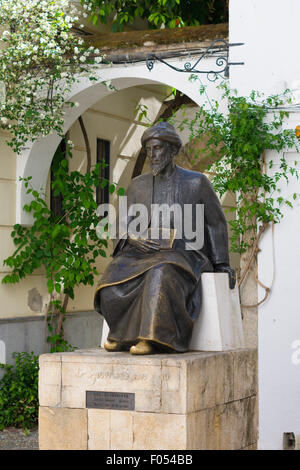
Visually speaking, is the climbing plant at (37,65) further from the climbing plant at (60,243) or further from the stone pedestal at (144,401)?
the stone pedestal at (144,401)

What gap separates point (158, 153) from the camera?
21.0 feet

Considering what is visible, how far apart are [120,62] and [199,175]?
3.14m

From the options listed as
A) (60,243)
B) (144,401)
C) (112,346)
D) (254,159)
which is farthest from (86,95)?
(144,401)

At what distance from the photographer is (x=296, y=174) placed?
8.29 m

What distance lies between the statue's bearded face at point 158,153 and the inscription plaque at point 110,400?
158 centimetres

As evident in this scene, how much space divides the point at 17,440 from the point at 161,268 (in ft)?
11.8

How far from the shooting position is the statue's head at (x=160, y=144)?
20.9ft

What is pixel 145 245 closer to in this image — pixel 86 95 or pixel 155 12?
pixel 86 95

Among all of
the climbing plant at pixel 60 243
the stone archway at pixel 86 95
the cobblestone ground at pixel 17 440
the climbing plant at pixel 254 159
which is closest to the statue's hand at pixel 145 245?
the climbing plant at pixel 254 159

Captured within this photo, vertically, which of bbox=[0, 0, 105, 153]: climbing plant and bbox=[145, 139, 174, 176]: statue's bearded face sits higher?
bbox=[0, 0, 105, 153]: climbing plant

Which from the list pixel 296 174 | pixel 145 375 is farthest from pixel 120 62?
pixel 145 375

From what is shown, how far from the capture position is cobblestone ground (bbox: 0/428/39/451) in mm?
8562

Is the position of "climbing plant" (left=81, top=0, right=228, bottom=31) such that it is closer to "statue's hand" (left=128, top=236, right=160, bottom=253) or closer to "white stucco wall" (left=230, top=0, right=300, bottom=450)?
"white stucco wall" (left=230, top=0, right=300, bottom=450)

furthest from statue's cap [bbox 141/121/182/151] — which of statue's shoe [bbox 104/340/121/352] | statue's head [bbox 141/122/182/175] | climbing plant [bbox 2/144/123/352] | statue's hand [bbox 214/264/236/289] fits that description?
climbing plant [bbox 2/144/123/352]
